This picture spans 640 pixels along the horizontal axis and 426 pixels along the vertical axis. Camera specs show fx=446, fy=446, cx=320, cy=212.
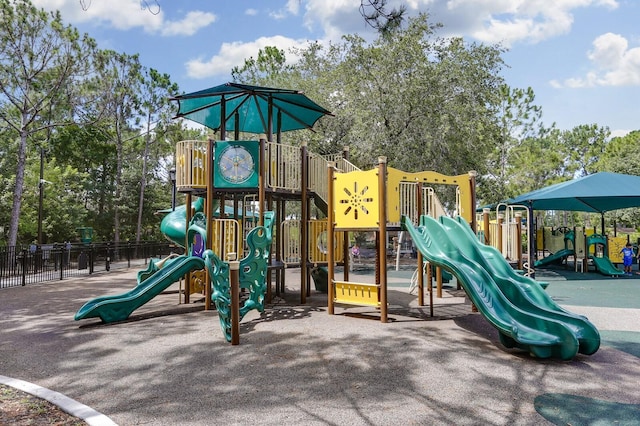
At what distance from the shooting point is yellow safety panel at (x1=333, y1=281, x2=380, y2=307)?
350 inches

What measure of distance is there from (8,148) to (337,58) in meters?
24.1

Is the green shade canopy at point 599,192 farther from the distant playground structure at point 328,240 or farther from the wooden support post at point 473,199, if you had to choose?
the distant playground structure at point 328,240

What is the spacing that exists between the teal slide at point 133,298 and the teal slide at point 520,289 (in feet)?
17.8

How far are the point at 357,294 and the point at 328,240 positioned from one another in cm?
135

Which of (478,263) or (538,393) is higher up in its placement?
(478,263)

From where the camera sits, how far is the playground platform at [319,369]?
4.32m

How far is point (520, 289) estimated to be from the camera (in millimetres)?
7082

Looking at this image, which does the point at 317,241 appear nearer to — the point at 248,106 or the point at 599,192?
the point at 248,106

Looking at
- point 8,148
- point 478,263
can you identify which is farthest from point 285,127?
point 8,148

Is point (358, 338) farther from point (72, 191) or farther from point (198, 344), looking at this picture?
point (72, 191)

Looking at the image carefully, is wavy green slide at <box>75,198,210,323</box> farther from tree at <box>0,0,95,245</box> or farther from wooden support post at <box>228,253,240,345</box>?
tree at <box>0,0,95,245</box>

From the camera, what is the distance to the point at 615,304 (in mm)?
10734

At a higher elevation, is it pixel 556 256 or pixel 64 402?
pixel 556 256

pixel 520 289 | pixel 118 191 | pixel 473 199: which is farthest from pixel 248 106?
pixel 118 191
